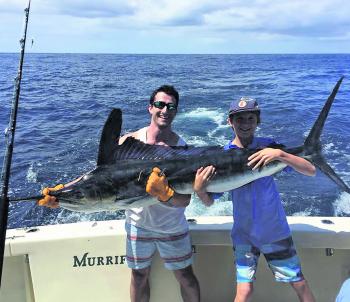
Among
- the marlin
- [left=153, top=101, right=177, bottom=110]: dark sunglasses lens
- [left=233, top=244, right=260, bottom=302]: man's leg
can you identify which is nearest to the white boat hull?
[left=233, top=244, right=260, bottom=302]: man's leg

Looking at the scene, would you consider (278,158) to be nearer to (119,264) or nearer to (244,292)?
(244,292)

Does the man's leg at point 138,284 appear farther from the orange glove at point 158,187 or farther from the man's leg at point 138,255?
the orange glove at point 158,187

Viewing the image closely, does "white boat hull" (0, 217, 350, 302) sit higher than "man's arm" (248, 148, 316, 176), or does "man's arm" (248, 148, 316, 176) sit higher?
"man's arm" (248, 148, 316, 176)

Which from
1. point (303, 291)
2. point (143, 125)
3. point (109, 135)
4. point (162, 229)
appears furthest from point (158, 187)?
point (143, 125)

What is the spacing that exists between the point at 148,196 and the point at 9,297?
1168 mm

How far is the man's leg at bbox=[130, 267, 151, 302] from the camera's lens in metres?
2.40

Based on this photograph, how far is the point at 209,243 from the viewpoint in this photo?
249cm

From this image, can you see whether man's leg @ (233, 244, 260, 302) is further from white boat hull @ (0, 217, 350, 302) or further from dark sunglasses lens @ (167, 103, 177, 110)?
dark sunglasses lens @ (167, 103, 177, 110)

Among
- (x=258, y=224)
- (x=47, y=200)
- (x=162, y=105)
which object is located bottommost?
(x=258, y=224)

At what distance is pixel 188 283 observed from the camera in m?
2.36

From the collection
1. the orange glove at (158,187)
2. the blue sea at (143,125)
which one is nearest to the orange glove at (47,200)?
the orange glove at (158,187)

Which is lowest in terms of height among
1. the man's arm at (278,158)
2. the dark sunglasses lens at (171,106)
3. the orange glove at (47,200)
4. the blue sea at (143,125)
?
the blue sea at (143,125)

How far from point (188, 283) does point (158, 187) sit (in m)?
0.77

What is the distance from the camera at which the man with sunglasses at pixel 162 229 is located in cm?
225
